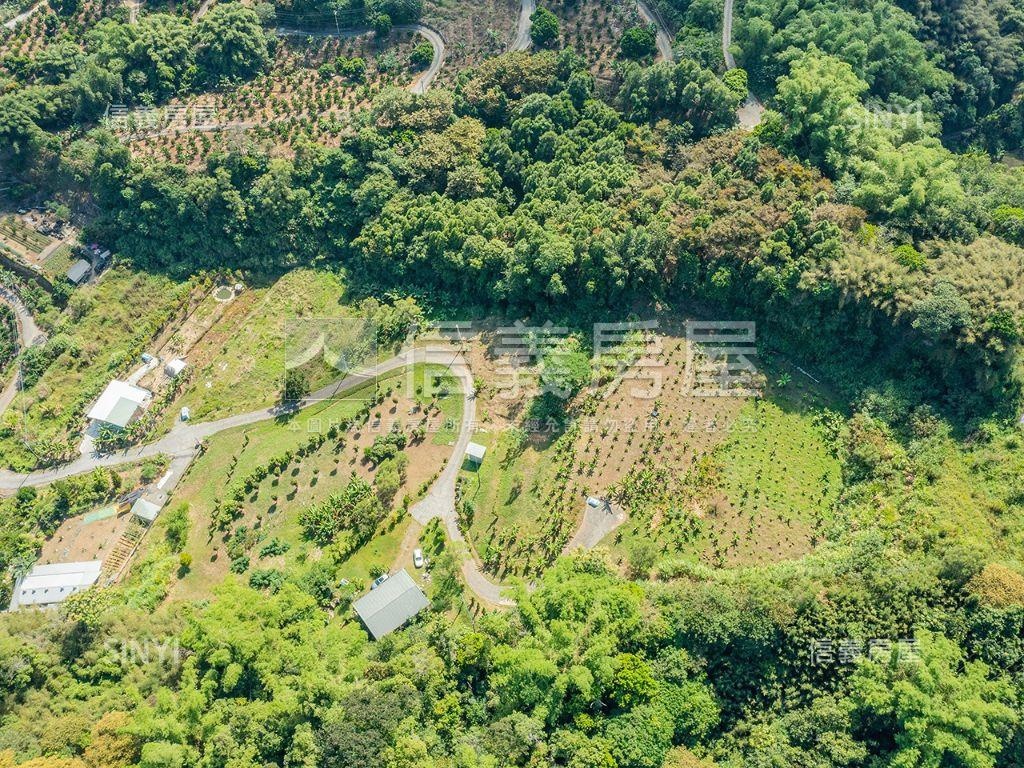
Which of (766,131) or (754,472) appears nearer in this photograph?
(754,472)

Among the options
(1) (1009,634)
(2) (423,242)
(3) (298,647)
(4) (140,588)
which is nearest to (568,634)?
(3) (298,647)

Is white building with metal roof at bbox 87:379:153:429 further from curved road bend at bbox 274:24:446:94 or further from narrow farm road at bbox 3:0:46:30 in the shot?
narrow farm road at bbox 3:0:46:30

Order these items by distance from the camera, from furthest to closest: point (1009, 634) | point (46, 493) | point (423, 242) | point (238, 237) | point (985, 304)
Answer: point (238, 237)
point (423, 242)
point (46, 493)
point (985, 304)
point (1009, 634)

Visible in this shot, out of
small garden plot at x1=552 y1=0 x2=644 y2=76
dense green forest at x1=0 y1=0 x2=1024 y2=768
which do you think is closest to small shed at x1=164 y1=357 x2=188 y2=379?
dense green forest at x1=0 y1=0 x2=1024 y2=768

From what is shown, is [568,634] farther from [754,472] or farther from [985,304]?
[985,304]

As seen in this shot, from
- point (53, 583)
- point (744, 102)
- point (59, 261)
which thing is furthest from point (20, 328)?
point (744, 102)
